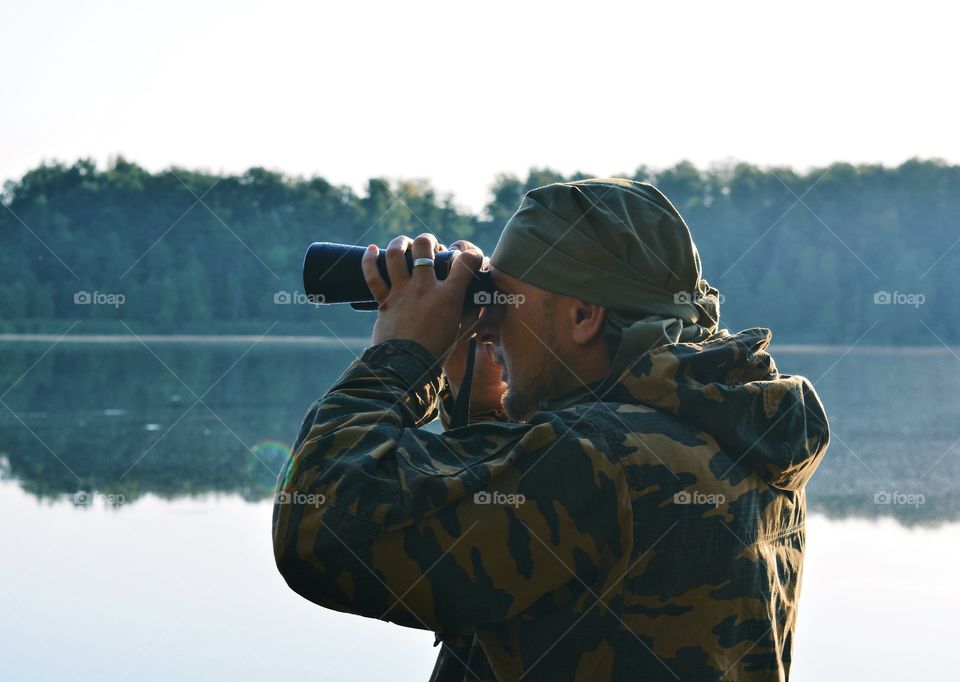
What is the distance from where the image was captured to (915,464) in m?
8.28

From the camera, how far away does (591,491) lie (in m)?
1.21

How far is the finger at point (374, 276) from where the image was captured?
1539mm

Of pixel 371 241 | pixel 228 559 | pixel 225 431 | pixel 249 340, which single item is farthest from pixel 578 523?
pixel 371 241

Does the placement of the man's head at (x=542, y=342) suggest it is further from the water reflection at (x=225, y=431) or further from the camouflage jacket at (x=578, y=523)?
the water reflection at (x=225, y=431)

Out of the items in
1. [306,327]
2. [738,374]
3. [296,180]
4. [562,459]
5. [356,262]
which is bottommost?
[562,459]

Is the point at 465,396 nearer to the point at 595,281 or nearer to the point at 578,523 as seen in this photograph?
the point at 595,281

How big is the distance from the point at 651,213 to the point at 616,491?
1.31 feet

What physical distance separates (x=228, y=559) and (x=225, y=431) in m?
5.13

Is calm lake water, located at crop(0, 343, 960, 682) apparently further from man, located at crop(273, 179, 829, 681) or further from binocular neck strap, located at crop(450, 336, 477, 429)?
man, located at crop(273, 179, 829, 681)

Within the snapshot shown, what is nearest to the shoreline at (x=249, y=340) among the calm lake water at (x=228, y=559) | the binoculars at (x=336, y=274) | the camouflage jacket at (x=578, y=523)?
the calm lake water at (x=228, y=559)

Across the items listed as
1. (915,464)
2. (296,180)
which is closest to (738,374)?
(915,464)

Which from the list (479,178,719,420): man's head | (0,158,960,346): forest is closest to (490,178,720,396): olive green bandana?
(479,178,719,420): man's head

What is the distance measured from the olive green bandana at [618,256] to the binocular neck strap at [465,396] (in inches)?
9.2

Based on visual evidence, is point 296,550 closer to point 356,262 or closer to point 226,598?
point 356,262
